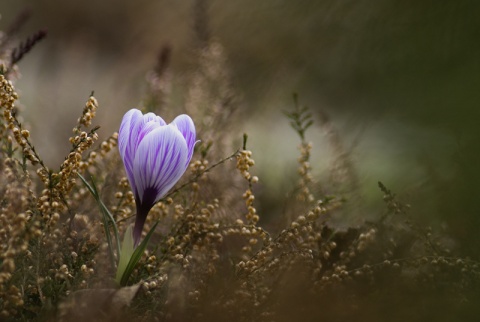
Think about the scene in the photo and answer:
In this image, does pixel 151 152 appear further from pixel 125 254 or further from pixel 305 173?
pixel 305 173

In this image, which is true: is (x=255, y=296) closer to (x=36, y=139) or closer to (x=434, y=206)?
(x=434, y=206)

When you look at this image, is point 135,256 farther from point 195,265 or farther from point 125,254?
point 195,265

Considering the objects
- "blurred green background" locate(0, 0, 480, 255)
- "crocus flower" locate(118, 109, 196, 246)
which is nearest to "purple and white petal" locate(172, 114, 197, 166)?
"crocus flower" locate(118, 109, 196, 246)

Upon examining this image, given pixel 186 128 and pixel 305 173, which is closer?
pixel 186 128

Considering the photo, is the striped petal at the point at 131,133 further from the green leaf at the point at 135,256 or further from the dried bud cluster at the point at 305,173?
the dried bud cluster at the point at 305,173

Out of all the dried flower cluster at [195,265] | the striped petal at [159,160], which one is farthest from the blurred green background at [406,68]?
the striped petal at [159,160]

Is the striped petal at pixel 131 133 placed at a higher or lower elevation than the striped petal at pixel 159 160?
higher

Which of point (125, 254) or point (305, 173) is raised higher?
point (305, 173)

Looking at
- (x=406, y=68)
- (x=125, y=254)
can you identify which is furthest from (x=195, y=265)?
(x=406, y=68)
